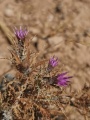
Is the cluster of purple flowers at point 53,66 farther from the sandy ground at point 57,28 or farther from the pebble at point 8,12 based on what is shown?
the pebble at point 8,12

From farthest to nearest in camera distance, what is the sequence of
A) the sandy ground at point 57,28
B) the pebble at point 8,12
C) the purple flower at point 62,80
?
the pebble at point 8,12 < the sandy ground at point 57,28 < the purple flower at point 62,80

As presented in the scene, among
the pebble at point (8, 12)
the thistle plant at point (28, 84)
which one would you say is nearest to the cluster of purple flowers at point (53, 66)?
the thistle plant at point (28, 84)

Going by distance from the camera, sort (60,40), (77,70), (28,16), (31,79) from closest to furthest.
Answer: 1. (31,79)
2. (77,70)
3. (60,40)
4. (28,16)

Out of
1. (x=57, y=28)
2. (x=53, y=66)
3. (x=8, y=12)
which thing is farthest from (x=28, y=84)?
(x=8, y=12)

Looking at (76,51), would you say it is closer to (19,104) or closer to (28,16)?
(28,16)

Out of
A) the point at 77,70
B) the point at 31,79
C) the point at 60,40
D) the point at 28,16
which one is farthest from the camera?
the point at 28,16

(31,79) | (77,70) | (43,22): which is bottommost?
(31,79)

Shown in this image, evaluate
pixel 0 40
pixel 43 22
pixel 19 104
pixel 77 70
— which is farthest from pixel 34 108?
pixel 43 22
